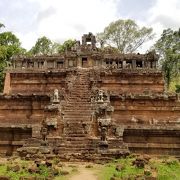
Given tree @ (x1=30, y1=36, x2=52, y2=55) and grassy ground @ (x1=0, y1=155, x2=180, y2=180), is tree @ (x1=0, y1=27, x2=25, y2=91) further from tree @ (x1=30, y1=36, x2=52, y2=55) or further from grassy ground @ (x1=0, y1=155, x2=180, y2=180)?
grassy ground @ (x1=0, y1=155, x2=180, y2=180)

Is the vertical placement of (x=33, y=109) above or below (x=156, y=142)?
above

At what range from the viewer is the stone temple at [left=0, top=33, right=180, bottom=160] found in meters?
18.4

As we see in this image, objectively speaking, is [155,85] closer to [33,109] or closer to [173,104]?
[173,104]

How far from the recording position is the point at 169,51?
42.5 metres

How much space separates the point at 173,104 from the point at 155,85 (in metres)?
3.48

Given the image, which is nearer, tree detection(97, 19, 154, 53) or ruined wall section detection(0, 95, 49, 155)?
ruined wall section detection(0, 95, 49, 155)

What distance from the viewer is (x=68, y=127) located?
1961 cm

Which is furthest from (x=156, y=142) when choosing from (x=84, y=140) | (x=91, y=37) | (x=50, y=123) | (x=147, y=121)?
(x=91, y=37)

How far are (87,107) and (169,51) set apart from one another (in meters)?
23.4

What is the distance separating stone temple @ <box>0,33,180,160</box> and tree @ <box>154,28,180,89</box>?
15.6 meters

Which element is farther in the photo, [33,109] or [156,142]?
[33,109]

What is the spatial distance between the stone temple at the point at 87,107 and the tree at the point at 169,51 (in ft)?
51.0

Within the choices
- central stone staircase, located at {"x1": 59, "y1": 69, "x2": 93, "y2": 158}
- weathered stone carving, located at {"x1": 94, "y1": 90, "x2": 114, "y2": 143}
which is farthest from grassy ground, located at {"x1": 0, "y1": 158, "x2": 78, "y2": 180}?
weathered stone carving, located at {"x1": 94, "y1": 90, "x2": 114, "y2": 143}

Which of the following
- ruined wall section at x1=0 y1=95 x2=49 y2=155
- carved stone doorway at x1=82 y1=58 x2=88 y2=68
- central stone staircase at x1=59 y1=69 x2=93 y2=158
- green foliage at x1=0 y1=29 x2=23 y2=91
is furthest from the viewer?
green foliage at x1=0 y1=29 x2=23 y2=91
